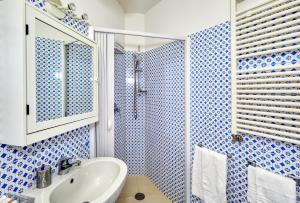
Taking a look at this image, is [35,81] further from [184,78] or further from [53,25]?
[184,78]

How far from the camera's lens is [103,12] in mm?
2002

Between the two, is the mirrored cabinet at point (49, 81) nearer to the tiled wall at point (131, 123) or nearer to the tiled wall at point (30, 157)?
the tiled wall at point (30, 157)

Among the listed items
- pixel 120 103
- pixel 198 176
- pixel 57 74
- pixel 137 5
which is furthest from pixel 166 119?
pixel 137 5

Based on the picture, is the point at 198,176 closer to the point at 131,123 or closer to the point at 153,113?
the point at 153,113

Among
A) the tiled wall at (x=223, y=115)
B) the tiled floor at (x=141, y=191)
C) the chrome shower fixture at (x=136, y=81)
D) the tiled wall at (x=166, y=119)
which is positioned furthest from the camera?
the chrome shower fixture at (x=136, y=81)

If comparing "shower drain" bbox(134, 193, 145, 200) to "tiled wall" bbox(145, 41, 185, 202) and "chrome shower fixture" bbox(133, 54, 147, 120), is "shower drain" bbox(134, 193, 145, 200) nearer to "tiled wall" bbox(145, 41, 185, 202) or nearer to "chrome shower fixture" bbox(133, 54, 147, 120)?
"tiled wall" bbox(145, 41, 185, 202)

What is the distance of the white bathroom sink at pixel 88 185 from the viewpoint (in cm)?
103

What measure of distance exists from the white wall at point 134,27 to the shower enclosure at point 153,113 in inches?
2.9

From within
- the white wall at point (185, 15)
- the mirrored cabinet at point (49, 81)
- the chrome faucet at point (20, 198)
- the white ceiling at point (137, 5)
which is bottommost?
the chrome faucet at point (20, 198)

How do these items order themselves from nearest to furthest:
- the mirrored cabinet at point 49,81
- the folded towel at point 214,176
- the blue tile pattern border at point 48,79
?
the mirrored cabinet at point 49,81 → the blue tile pattern border at point 48,79 → the folded towel at point 214,176

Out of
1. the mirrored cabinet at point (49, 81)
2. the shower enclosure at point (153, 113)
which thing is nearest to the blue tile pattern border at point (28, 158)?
the mirrored cabinet at point (49, 81)

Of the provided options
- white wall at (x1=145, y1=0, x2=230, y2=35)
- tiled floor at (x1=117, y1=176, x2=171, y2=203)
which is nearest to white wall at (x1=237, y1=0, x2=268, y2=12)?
white wall at (x1=145, y1=0, x2=230, y2=35)

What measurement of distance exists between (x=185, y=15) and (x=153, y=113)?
1346mm

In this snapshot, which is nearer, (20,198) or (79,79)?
(20,198)
